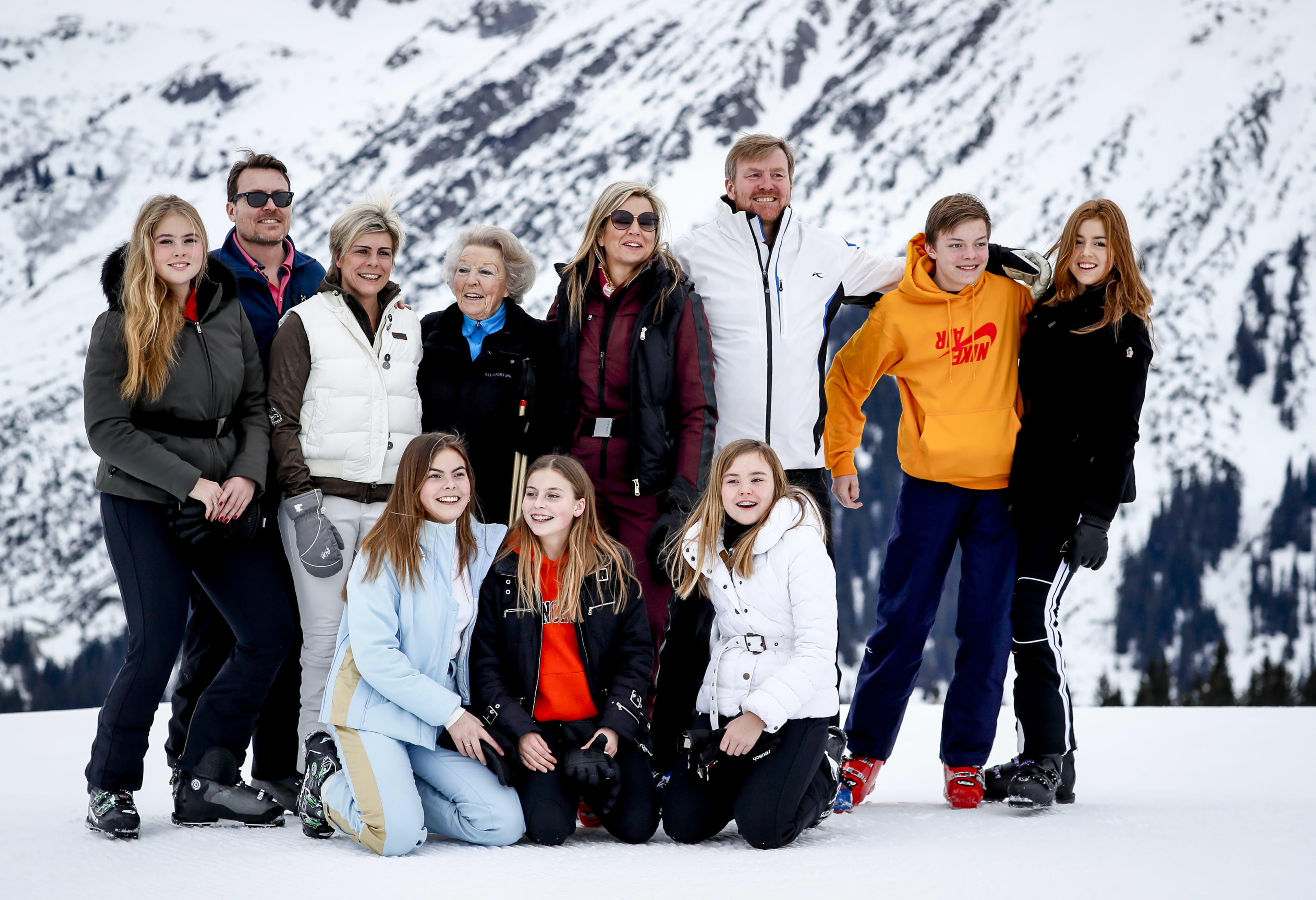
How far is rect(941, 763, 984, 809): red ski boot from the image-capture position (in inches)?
171

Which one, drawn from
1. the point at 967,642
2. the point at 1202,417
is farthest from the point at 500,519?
the point at 1202,417

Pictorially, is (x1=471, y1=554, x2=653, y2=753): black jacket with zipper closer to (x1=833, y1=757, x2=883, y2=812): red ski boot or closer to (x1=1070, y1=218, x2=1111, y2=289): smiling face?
(x1=833, y1=757, x2=883, y2=812): red ski boot

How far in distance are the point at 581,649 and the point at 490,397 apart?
105 centimetres

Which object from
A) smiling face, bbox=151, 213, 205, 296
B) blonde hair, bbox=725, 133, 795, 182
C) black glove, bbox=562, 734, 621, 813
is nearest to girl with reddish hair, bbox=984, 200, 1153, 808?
blonde hair, bbox=725, 133, 795, 182

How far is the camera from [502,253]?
448 centimetres

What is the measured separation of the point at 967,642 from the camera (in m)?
4.45

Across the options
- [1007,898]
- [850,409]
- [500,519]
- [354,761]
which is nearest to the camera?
[1007,898]

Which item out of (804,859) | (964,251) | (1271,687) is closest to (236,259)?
(964,251)

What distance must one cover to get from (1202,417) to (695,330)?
515 ft

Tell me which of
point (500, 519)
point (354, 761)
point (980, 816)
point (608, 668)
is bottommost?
point (980, 816)

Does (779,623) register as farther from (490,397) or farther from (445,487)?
(490,397)

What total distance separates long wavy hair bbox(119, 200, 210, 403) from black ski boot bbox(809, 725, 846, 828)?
96.1 inches

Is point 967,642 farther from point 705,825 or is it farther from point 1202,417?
point 1202,417

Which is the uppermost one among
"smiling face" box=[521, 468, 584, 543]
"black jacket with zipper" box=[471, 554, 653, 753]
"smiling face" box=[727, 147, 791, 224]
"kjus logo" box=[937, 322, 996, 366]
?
"smiling face" box=[727, 147, 791, 224]
